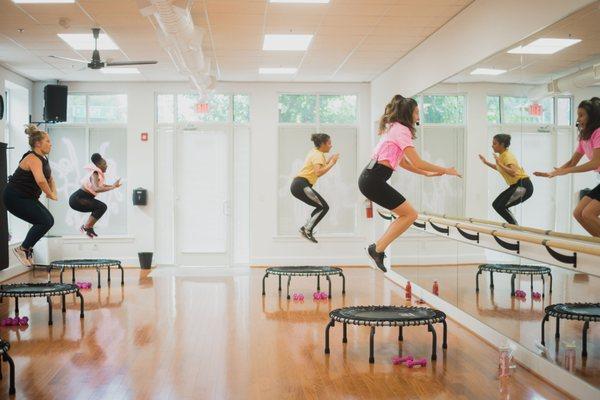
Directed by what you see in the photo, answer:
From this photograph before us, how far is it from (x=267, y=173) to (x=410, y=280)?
12.6 feet

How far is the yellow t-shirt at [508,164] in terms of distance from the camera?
6.04 metres

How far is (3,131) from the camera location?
1061 cm

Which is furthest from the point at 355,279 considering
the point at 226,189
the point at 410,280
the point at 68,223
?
the point at 68,223

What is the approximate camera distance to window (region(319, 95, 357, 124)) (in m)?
12.7

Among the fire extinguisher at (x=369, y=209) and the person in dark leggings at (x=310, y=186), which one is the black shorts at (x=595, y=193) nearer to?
the person in dark leggings at (x=310, y=186)

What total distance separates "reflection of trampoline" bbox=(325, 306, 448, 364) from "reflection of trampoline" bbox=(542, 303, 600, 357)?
1.00 meters

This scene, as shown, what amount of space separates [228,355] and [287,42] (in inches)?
184

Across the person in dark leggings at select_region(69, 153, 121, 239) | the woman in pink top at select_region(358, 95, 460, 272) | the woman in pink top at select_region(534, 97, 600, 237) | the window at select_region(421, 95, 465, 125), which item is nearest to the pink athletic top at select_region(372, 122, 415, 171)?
the woman in pink top at select_region(358, 95, 460, 272)

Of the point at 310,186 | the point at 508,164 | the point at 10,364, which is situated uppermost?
the point at 508,164

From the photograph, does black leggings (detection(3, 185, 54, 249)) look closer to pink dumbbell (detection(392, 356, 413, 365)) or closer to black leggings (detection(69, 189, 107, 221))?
black leggings (detection(69, 189, 107, 221))

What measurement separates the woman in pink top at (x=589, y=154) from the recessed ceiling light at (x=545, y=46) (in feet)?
1.89

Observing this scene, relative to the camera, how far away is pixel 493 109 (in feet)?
21.5

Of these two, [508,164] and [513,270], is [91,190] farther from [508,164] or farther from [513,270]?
[513,270]

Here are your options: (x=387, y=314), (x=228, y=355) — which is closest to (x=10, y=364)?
(x=228, y=355)
